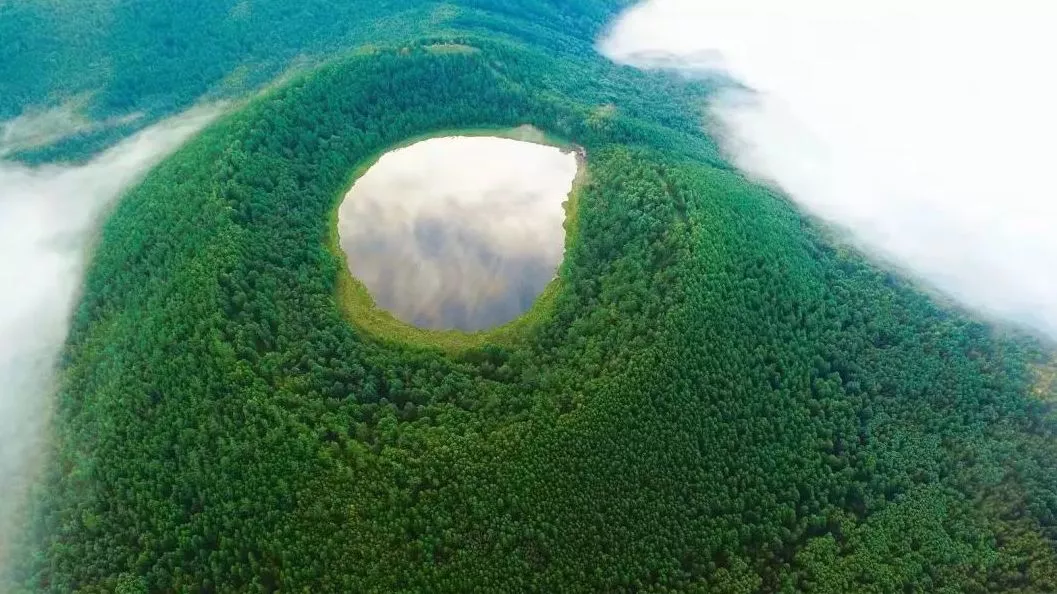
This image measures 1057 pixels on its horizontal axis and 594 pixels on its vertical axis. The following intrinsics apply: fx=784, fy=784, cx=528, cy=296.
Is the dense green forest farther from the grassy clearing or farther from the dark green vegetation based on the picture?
the dark green vegetation

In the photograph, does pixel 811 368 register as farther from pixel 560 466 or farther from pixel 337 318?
pixel 337 318

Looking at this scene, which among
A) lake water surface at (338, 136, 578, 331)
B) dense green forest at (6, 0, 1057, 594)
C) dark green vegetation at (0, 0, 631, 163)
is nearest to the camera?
dense green forest at (6, 0, 1057, 594)

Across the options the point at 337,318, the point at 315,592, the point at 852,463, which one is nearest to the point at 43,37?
the point at 337,318

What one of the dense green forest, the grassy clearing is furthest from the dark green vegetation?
the grassy clearing

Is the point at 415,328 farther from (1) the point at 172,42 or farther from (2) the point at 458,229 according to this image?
(1) the point at 172,42

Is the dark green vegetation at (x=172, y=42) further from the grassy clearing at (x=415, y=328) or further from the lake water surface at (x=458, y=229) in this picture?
the grassy clearing at (x=415, y=328)

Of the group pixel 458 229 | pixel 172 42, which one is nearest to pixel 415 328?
pixel 458 229
